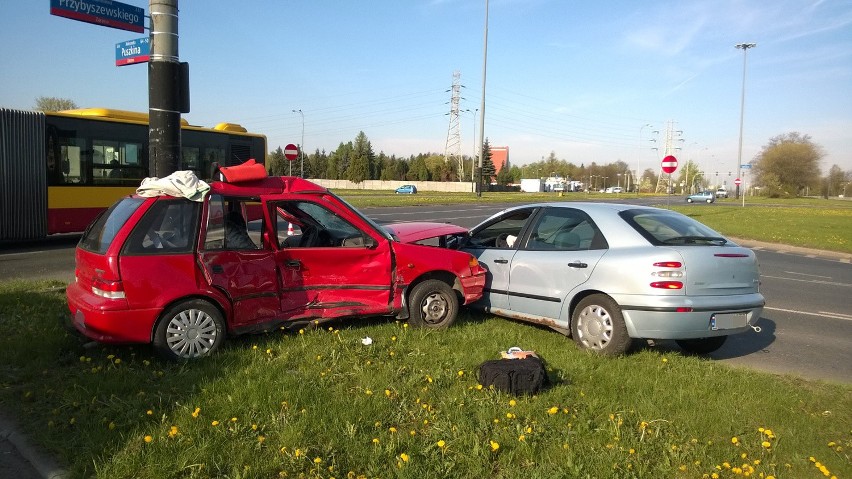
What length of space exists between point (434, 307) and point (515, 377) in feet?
6.44

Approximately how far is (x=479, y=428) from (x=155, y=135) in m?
5.20

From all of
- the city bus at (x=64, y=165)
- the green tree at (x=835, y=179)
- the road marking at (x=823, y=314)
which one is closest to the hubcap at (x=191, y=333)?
the road marking at (x=823, y=314)

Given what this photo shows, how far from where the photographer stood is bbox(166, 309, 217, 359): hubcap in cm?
516

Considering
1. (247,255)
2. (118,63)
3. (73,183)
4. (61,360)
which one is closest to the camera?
(61,360)

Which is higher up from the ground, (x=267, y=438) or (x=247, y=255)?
(x=247, y=255)

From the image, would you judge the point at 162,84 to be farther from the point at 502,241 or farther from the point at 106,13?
the point at 502,241

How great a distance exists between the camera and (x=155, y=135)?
7.05 m

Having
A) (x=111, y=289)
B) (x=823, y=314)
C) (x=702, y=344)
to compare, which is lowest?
(x=823, y=314)

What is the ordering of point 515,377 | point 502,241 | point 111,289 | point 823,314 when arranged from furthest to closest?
point 823,314
point 502,241
point 111,289
point 515,377

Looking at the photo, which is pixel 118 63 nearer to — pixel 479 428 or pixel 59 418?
pixel 59 418

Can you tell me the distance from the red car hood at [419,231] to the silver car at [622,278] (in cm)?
70

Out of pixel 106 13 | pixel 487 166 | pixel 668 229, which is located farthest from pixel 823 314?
pixel 487 166

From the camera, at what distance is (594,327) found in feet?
19.2

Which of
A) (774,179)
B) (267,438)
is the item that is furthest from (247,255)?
(774,179)
